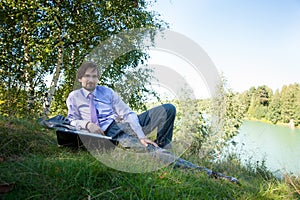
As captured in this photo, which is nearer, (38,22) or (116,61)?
(38,22)

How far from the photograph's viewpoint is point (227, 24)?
7.35 meters

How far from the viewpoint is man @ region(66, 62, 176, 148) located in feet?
8.10

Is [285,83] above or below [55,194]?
above

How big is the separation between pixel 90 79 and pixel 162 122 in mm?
847

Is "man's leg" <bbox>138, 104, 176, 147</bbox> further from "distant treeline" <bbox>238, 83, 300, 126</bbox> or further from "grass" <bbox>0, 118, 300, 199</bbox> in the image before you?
"distant treeline" <bbox>238, 83, 300, 126</bbox>

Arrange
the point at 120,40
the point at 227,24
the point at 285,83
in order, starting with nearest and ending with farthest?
the point at 120,40 → the point at 227,24 → the point at 285,83

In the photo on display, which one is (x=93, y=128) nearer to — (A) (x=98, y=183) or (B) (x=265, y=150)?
(A) (x=98, y=183)

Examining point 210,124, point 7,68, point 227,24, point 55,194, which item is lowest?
point 55,194

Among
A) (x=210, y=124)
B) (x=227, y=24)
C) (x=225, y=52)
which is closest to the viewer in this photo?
(x=210, y=124)

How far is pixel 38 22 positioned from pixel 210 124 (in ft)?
12.8

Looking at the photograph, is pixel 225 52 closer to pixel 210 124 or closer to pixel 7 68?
pixel 210 124

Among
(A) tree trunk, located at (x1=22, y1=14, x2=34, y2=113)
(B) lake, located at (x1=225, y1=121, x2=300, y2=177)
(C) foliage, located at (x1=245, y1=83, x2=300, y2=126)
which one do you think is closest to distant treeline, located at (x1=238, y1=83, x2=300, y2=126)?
(C) foliage, located at (x1=245, y1=83, x2=300, y2=126)

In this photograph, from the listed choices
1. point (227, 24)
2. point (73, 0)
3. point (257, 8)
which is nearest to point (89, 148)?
point (73, 0)

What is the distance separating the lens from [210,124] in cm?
493
